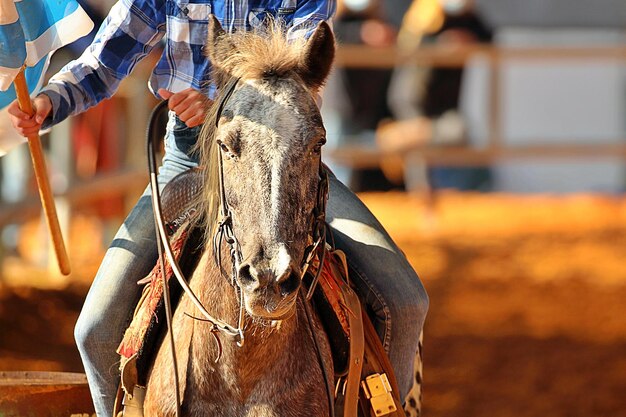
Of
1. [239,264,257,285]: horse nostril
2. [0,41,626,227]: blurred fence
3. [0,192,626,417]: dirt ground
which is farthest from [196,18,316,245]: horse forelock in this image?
[0,41,626,227]: blurred fence

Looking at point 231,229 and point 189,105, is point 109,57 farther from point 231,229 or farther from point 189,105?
point 231,229

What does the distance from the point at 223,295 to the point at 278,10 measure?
98 cm

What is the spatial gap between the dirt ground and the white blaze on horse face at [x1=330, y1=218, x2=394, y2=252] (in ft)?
11.7

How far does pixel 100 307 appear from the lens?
3668mm

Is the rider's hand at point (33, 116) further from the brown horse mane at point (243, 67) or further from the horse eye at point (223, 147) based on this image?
the horse eye at point (223, 147)

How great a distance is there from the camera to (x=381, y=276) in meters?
3.80

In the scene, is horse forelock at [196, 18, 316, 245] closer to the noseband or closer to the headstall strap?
the noseband

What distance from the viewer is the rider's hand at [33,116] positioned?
376 cm

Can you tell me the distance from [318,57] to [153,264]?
95 centimetres

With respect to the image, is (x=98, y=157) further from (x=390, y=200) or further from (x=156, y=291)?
(x=156, y=291)

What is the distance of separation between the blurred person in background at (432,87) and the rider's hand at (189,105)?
9727 mm

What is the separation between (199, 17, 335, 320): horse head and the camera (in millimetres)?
2900

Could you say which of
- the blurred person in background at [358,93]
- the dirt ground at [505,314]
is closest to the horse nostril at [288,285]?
the dirt ground at [505,314]

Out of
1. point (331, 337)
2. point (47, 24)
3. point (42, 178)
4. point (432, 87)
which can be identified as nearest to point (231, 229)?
point (331, 337)
